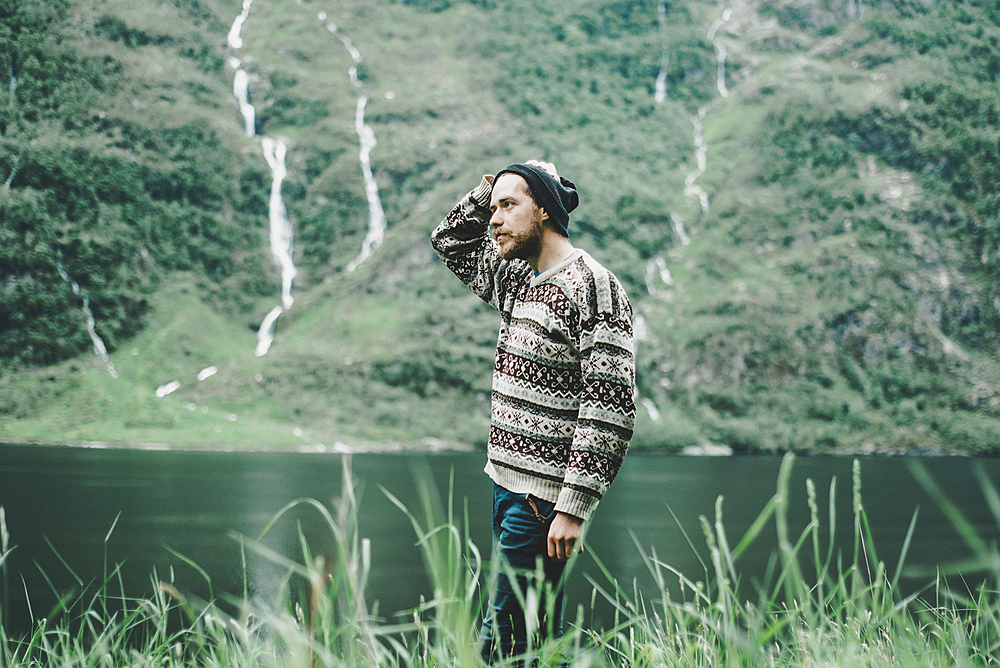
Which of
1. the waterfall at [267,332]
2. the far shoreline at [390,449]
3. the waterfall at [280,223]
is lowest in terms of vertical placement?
the far shoreline at [390,449]

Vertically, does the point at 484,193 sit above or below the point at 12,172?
below

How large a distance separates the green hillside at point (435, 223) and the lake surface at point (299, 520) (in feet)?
147

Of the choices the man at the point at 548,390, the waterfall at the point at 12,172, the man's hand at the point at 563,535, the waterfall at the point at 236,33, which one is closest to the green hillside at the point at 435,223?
the waterfall at the point at 12,172

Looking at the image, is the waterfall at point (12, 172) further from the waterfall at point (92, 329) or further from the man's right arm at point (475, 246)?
the man's right arm at point (475, 246)

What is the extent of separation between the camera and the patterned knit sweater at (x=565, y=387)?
2.53 meters

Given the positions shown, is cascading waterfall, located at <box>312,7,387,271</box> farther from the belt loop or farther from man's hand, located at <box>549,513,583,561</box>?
man's hand, located at <box>549,513,583,561</box>

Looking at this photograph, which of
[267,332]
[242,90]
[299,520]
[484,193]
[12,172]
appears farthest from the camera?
[242,90]

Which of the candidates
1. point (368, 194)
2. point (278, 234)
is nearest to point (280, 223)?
point (278, 234)

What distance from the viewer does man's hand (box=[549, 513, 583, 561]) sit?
2.44 metres

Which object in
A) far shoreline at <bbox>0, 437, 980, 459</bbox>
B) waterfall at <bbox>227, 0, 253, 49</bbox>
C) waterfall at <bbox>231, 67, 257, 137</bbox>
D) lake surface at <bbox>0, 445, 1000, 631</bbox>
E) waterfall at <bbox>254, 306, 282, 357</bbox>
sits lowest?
far shoreline at <bbox>0, 437, 980, 459</bbox>

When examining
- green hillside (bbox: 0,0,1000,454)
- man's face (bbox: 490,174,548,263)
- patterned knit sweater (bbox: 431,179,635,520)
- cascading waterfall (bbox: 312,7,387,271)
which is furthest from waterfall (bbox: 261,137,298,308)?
patterned knit sweater (bbox: 431,179,635,520)

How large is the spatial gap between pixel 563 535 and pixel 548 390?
21.5 inches

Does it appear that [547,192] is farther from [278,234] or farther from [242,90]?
[242,90]

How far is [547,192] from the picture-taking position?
287 cm
